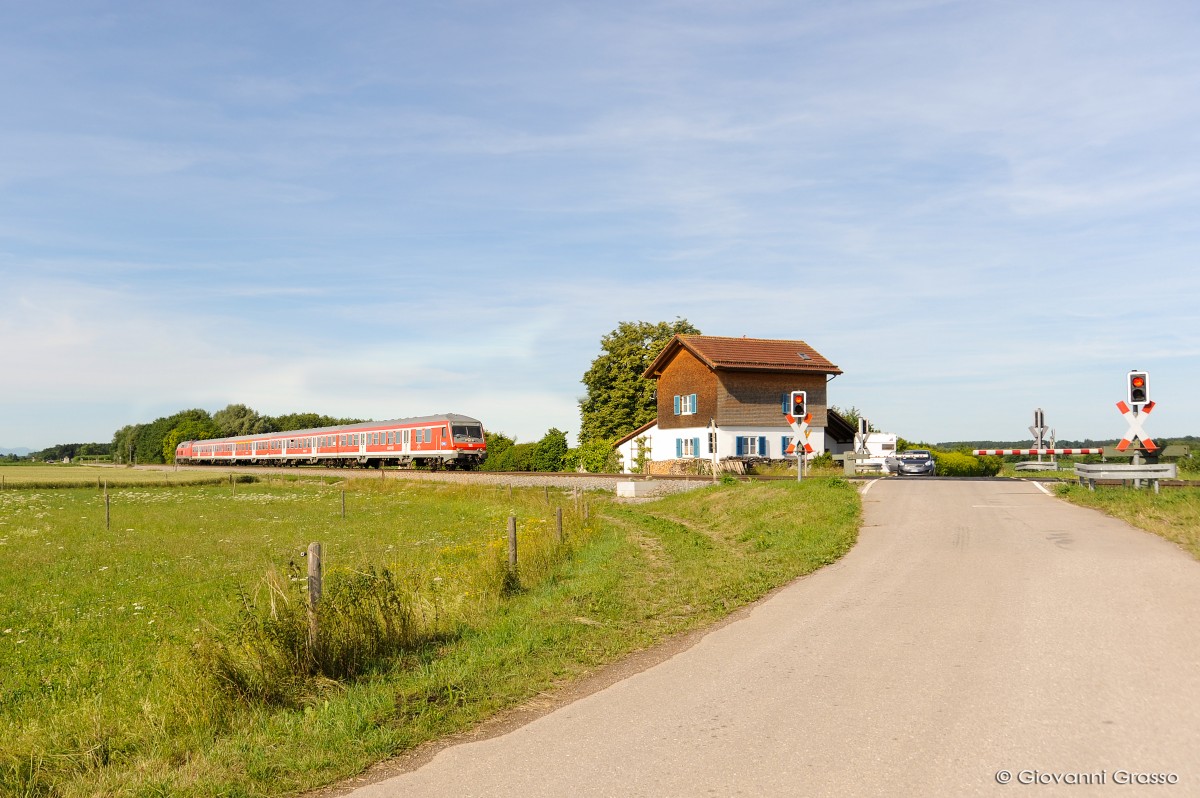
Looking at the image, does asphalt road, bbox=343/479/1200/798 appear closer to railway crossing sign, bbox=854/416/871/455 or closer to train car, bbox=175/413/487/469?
railway crossing sign, bbox=854/416/871/455

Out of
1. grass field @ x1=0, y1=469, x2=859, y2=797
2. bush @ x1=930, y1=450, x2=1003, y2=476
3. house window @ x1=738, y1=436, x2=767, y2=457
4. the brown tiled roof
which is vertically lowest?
grass field @ x1=0, y1=469, x2=859, y2=797

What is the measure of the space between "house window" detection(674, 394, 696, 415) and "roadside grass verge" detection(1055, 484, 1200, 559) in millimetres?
31589

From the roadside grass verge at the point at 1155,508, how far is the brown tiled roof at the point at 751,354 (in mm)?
29923

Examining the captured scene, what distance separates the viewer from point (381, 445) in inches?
2309

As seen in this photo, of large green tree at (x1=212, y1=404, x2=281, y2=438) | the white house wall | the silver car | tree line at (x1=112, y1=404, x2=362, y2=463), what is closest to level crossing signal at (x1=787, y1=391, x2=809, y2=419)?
the silver car

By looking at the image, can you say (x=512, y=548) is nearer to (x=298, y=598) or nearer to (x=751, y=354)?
(x=298, y=598)

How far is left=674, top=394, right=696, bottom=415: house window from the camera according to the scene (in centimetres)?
5266

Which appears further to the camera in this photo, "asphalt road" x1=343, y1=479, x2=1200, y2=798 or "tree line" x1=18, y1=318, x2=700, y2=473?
"tree line" x1=18, y1=318, x2=700, y2=473

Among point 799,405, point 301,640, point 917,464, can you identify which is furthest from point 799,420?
point 917,464

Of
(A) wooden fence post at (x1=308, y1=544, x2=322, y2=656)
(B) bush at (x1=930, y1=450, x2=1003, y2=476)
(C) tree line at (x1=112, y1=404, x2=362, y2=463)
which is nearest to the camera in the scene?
(A) wooden fence post at (x1=308, y1=544, x2=322, y2=656)

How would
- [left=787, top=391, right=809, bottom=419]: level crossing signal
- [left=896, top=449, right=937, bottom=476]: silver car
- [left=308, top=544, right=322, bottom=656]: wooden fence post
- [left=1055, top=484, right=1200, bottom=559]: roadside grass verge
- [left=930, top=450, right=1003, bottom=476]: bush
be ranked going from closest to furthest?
[left=308, top=544, right=322, bottom=656]: wooden fence post → [left=1055, top=484, right=1200, bottom=559]: roadside grass verge → [left=787, top=391, right=809, bottom=419]: level crossing signal → [left=896, top=449, right=937, bottom=476]: silver car → [left=930, top=450, right=1003, bottom=476]: bush

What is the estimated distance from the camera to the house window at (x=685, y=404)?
5266 centimetres

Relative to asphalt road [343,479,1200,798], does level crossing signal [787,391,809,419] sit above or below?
above

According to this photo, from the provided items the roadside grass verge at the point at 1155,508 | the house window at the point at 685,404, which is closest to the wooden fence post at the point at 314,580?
the roadside grass verge at the point at 1155,508
